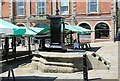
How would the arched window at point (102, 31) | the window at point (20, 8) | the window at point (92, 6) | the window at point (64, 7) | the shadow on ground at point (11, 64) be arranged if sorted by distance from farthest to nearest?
the window at point (20, 8)
the window at point (64, 7)
the window at point (92, 6)
the arched window at point (102, 31)
the shadow on ground at point (11, 64)

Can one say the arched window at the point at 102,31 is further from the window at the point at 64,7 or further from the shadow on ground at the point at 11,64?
the shadow on ground at the point at 11,64

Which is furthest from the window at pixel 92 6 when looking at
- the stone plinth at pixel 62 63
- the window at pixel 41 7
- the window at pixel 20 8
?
the stone plinth at pixel 62 63

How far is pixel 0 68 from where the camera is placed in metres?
14.4

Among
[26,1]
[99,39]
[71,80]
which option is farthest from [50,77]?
[26,1]

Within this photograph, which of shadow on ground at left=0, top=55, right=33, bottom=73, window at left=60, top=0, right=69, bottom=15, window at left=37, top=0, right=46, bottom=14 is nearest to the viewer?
shadow on ground at left=0, top=55, right=33, bottom=73

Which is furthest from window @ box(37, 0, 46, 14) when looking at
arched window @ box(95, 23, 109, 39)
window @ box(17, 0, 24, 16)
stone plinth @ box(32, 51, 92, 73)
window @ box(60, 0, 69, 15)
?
stone plinth @ box(32, 51, 92, 73)

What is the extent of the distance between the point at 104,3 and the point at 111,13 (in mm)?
1864

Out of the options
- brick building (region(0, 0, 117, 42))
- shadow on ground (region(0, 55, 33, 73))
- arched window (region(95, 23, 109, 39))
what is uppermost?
brick building (region(0, 0, 117, 42))

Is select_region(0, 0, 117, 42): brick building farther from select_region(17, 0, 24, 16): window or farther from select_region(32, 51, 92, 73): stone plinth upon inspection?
select_region(32, 51, 92, 73): stone plinth

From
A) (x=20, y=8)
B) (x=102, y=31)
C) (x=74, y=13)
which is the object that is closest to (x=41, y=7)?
(x=20, y=8)

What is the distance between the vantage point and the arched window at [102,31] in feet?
145

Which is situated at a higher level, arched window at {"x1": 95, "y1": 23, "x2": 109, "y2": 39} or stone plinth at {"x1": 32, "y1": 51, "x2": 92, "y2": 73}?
arched window at {"x1": 95, "y1": 23, "x2": 109, "y2": 39}

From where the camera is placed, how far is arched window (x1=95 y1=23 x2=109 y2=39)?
44.1 m

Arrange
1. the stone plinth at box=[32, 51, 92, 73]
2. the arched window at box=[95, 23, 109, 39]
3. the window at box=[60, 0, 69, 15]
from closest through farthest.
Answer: the stone plinth at box=[32, 51, 92, 73]
the arched window at box=[95, 23, 109, 39]
the window at box=[60, 0, 69, 15]
